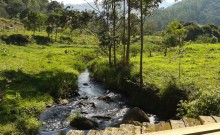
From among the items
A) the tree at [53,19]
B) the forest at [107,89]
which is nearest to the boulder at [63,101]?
the forest at [107,89]

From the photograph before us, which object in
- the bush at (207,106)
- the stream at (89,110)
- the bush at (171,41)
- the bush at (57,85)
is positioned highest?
the bush at (171,41)

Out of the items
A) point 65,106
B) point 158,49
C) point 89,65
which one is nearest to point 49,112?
point 65,106

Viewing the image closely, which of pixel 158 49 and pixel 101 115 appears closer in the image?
pixel 101 115

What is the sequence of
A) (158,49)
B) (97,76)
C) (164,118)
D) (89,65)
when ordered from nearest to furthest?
(164,118) → (97,76) → (89,65) → (158,49)

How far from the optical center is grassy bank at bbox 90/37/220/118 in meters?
12.9

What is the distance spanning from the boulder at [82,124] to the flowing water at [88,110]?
0.41m

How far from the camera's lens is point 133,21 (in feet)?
117

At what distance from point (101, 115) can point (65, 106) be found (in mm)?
3880

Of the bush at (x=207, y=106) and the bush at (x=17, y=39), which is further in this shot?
the bush at (x=17, y=39)

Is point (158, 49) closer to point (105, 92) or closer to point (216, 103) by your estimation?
point (105, 92)

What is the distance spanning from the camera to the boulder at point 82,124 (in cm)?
1870

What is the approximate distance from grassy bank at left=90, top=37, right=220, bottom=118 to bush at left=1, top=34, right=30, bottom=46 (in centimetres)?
2823

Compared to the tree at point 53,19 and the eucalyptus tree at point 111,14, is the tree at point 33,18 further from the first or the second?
the eucalyptus tree at point 111,14

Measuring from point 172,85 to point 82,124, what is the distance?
7427mm
